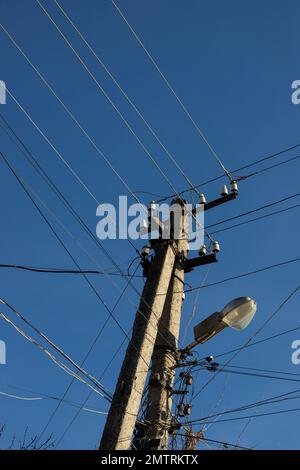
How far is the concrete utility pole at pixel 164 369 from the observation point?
896 cm

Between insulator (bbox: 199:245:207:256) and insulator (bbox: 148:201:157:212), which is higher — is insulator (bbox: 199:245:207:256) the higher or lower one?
the lower one

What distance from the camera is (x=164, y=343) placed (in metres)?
9.80

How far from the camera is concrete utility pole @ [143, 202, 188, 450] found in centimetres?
896

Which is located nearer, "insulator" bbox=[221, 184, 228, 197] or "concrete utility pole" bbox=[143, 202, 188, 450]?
"concrete utility pole" bbox=[143, 202, 188, 450]

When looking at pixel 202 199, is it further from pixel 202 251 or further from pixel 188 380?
pixel 188 380

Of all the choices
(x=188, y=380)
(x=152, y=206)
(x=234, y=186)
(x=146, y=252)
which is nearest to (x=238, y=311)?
(x=188, y=380)

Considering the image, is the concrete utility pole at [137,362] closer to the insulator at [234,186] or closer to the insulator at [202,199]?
the insulator at [202,199]

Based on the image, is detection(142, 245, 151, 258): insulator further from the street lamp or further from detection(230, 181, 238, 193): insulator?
detection(230, 181, 238, 193): insulator

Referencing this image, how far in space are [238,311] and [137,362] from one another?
2.30 meters

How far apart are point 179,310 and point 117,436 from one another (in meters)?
3.17

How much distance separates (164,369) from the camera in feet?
31.7

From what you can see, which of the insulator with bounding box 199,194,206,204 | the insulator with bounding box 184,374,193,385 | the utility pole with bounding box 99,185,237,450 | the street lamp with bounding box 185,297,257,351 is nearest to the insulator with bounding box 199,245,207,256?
the utility pole with bounding box 99,185,237,450

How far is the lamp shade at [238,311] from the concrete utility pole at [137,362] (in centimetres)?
110
